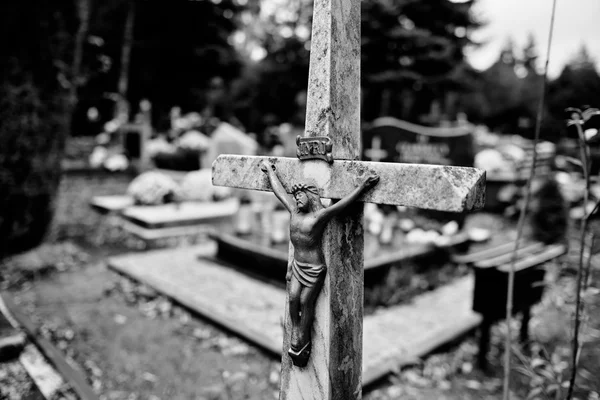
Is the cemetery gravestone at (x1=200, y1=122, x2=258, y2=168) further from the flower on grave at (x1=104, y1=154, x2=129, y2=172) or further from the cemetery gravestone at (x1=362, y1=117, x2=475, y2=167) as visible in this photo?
the cemetery gravestone at (x1=362, y1=117, x2=475, y2=167)

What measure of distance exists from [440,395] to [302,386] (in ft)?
7.42

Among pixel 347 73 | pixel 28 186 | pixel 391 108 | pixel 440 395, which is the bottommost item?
pixel 440 395

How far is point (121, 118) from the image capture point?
54.0ft

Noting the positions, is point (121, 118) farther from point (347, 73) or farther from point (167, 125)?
point (347, 73)

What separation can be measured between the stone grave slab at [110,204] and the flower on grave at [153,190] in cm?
29

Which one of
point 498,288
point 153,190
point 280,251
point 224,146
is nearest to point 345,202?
point 498,288

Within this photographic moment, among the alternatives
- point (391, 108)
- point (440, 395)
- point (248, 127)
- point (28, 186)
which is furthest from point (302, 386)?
point (248, 127)

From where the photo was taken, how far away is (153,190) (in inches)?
398

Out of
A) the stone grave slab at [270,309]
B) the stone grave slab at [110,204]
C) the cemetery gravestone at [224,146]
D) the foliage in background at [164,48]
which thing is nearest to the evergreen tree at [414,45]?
the foliage in background at [164,48]

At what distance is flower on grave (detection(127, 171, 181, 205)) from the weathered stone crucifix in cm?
889

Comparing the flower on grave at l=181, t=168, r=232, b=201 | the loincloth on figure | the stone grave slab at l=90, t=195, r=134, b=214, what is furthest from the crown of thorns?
the flower on grave at l=181, t=168, r=232, b=201

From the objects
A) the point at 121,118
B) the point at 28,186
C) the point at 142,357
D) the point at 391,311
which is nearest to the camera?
the point at 142,357

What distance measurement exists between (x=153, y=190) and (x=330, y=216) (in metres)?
9.21

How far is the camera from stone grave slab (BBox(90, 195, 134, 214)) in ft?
32.0
